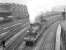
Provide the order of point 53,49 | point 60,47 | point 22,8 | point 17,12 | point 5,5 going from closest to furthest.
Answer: point 53,49 → point 60,47 → point 5,5 → point 17,12 → point 22,8

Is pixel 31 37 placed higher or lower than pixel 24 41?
higher

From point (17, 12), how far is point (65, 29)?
66.3 feet

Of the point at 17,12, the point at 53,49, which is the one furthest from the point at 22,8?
the point at 53,49

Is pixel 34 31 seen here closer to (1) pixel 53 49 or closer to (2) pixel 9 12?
(1) pixel 53 49

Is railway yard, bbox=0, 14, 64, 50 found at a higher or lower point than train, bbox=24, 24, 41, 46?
lower

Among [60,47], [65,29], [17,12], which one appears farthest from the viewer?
[17,12]

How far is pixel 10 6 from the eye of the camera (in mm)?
24750

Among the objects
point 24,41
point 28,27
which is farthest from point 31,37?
point 28,27

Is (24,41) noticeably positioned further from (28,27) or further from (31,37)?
(28,27)

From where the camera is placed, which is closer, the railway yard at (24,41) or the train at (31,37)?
the railway yard at (24,41)

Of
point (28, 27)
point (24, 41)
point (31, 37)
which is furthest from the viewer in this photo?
point (28, 27)

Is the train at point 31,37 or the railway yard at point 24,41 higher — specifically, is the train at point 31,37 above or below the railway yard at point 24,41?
above

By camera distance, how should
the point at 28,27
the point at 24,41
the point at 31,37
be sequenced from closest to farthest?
1. the point at 31,37
2. the point at 24,41
3. the point at 28,27

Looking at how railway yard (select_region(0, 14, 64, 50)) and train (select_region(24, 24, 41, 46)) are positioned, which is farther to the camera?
train (select_region(24, 24, 41, 46))
